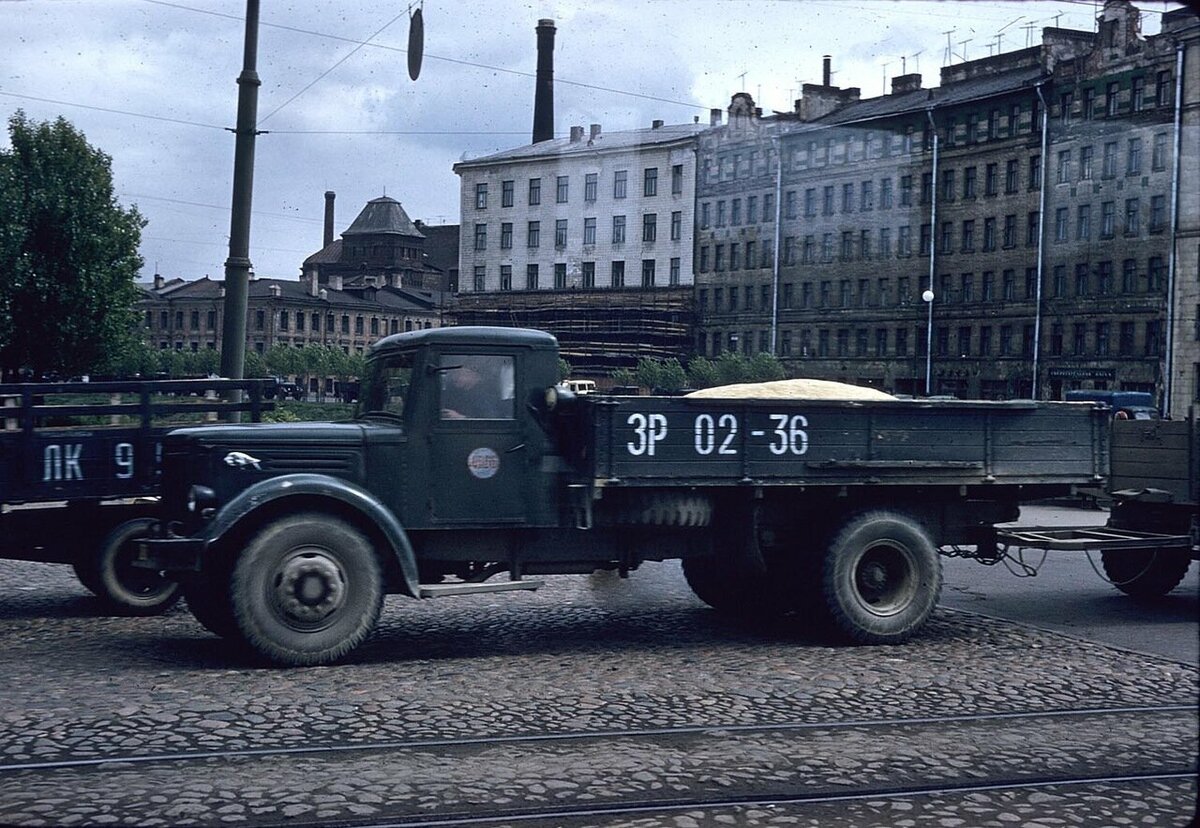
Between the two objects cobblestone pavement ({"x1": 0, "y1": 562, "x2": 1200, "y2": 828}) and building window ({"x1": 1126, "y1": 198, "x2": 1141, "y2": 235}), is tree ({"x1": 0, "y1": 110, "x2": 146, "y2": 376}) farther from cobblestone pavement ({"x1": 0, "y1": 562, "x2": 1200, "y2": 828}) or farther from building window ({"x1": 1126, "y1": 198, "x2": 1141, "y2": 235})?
cobblestone pavement ({"x1": 0, "y1": 562, "x2": 1200, "y2": 828})

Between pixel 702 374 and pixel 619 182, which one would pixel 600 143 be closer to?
pixel 619 182

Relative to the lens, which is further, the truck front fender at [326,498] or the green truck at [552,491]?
the green truck at [552,491]

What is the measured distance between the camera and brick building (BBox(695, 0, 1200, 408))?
54.3 metres

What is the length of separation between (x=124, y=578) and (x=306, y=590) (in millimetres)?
2873

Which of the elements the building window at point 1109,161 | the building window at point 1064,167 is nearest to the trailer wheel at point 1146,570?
the building window at point 1109,161

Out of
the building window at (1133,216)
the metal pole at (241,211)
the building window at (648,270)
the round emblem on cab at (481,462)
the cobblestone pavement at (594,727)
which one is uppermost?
the building window at (1133,216)

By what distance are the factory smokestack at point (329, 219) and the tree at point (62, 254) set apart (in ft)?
247

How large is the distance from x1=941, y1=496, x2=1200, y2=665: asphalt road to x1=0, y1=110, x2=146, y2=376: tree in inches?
1444

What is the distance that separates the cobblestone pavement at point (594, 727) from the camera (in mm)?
6062

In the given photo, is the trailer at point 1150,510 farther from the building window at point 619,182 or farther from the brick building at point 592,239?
the building window at point 619,182

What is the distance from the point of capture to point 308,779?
6387mm

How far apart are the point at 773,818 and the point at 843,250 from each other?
5539 cm

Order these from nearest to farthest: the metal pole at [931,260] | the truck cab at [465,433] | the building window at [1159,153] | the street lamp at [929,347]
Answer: the truck cab at [465,433], the building window at [1159,153], the street lamp at [929,347], the metal pole at [931,260]

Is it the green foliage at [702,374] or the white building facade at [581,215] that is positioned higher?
the white building facade at [581,215]
